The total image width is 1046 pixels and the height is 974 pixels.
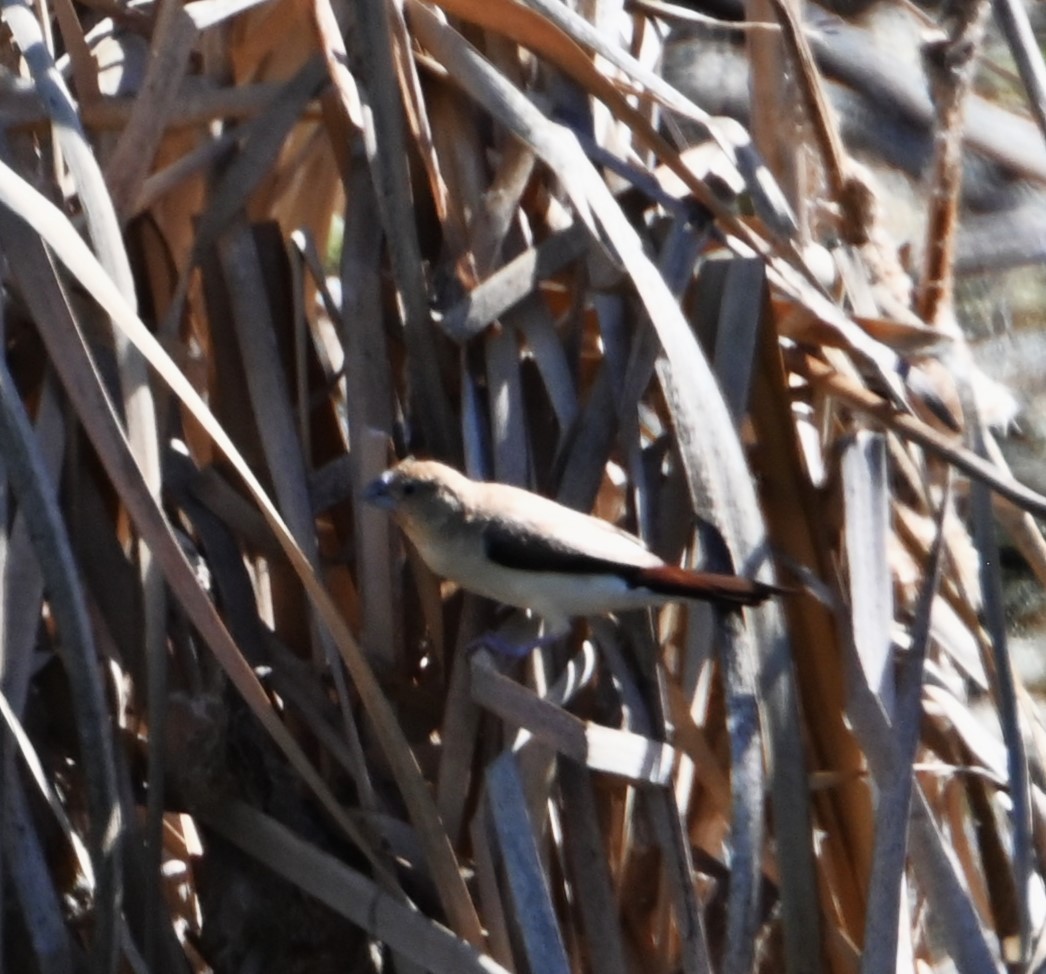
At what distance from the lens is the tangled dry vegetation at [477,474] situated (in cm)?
177

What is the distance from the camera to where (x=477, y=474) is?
201 centimetres

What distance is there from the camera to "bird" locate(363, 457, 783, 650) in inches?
72.8

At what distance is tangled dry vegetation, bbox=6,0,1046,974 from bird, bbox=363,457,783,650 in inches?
1.7

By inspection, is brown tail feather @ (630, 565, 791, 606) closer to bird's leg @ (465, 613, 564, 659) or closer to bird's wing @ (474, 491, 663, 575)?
bird's wing @ (474, 491, 663, 575)

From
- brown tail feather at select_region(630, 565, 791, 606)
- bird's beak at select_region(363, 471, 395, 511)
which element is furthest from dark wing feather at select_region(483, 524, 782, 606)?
bird's beak at select_region(363, 471, 395, 511)

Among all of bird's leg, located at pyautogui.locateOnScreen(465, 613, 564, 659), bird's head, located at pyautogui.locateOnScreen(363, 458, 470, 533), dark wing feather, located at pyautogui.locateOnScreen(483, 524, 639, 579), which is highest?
bird's head, located at pyautogui.locateOnScreen(363, 458, 470, 533)

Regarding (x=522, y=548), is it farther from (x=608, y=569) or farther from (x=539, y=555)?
(x=608, y=569)

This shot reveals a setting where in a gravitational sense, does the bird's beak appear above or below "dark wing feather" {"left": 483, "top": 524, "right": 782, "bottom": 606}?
above

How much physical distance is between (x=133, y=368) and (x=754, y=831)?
0.83 meters

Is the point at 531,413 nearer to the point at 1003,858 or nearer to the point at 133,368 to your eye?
the point at 133,368

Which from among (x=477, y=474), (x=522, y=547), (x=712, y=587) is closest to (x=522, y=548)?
(x=522, y=547)

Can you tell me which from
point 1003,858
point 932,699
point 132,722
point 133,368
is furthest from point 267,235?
point 1003,858

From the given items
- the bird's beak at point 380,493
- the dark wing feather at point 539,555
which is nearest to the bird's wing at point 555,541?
the dark wing feather at point 539,555

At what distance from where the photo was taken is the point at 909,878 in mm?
2072
